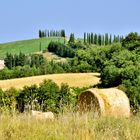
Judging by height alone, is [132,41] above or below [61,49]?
below

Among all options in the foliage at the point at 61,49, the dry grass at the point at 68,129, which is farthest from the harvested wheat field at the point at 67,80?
the dry grass at the point at 68,129

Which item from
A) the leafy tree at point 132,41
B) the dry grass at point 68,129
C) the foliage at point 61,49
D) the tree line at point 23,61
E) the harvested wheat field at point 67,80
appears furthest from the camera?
the foliage at point 61,49

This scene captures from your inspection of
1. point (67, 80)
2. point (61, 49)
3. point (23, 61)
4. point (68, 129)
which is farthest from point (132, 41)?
point (68, 129)

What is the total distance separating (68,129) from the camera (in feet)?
25.8

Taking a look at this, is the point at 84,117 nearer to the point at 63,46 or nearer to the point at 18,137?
the point at 18,137

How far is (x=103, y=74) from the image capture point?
88.4 metres

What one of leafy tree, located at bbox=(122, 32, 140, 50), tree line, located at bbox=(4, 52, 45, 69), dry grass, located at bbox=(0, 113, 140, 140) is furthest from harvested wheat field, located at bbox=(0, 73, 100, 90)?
dry grass, located at bbox=(0, 113, 140, 140)

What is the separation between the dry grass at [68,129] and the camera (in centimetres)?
727

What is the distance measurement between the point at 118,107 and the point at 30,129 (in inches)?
479

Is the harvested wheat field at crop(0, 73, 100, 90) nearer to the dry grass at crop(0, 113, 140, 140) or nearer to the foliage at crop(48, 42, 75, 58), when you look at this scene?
the foliage at crop(48, 42, 75, 58)

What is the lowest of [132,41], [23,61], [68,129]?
[68,129]

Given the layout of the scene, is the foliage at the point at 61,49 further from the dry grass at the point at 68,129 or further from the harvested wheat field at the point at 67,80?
the dry grass at the point at 68,129

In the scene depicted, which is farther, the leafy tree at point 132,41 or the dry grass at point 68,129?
the leafy tree at point 132,41

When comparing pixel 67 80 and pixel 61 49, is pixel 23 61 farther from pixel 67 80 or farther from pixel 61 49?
pixel 67 80
